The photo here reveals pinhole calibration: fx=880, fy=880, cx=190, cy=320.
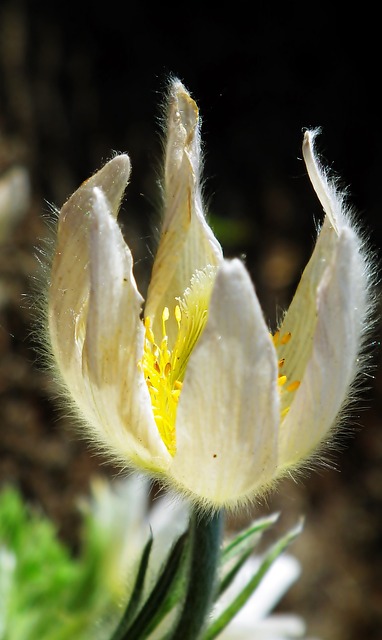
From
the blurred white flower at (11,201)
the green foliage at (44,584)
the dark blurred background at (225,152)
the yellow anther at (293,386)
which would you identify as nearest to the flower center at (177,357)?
the yellow anther at (293,386)

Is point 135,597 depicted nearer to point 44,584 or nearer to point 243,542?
point 243,542

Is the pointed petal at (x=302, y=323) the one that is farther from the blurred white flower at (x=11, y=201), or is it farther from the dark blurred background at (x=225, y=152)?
the dark blurred background at (x=225, y=152)

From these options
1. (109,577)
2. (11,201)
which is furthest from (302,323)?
(11,201)

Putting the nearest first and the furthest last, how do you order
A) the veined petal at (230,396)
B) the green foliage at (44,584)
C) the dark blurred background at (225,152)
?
1. the veined petal at (230,396)
2. the green foliage at (44,584)
3. the dark blurred background at (225,152)

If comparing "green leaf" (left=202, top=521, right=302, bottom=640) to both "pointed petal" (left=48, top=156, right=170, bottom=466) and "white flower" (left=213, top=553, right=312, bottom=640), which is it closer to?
"white flower" (left=213, top=553, right=312, bottom=640)

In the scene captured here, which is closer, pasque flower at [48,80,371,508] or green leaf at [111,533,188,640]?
pasque flower at [48,80,371,508]

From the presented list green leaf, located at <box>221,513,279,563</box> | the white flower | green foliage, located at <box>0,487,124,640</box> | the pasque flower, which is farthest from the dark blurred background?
the pasque flower
